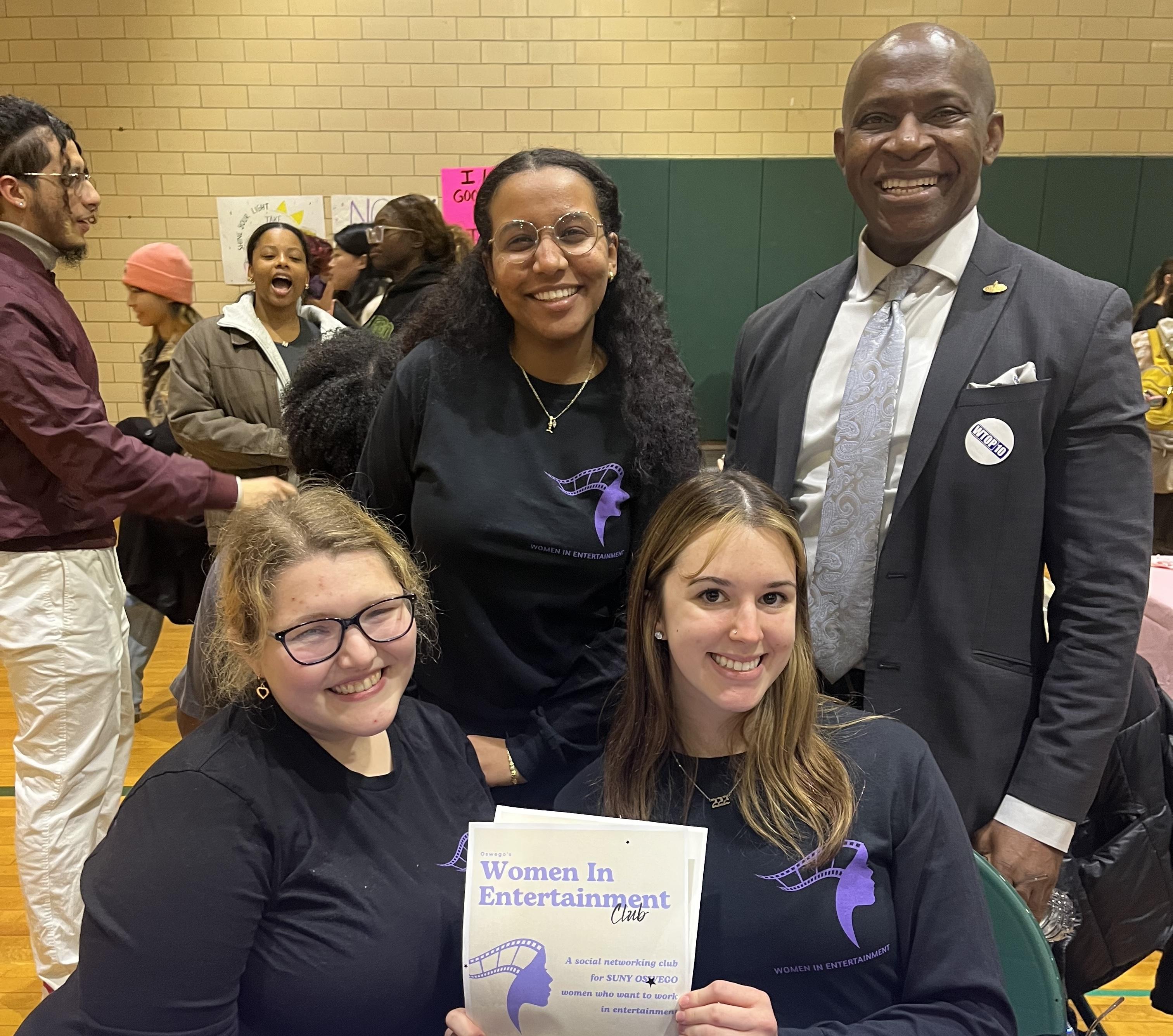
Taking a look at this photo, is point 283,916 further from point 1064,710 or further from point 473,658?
point 1064,710

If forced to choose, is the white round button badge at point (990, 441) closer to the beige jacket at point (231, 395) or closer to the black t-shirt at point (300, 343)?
the beige jacket at point (231, 395)

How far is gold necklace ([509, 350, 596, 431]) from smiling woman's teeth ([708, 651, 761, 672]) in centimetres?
52

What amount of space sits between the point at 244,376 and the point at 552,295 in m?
2.22

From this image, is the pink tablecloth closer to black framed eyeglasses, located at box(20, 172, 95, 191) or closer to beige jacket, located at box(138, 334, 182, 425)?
black framed eyeglasses, located at box(20, 172, 95, 191)

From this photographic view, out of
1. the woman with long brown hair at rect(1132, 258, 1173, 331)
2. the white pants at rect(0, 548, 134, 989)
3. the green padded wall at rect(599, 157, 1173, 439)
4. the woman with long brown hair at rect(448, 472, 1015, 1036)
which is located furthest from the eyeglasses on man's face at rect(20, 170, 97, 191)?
the woman with long brown hair at rect(1132, 258, 1173, 331)

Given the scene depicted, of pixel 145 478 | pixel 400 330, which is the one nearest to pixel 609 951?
pixel 400 330

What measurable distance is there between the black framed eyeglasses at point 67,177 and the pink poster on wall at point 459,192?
2.51 m

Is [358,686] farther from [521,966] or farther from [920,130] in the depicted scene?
[920,130]

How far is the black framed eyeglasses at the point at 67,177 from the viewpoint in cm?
235

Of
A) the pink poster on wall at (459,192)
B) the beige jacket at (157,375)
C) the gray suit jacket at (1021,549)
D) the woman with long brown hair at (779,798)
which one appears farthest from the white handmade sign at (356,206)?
the woman with long brown hair at (779,798)

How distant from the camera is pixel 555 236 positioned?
157 centimetres

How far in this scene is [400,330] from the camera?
1898mm

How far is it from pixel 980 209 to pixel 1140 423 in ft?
17.1

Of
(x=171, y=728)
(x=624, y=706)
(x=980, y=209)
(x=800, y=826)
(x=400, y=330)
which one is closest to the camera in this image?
(x=800, y=826)
